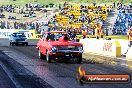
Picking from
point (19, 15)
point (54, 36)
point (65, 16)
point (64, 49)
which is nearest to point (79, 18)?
point (65, 16)

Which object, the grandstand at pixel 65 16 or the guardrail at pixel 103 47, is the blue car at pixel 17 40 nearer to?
the guardrail at pixel 103 47

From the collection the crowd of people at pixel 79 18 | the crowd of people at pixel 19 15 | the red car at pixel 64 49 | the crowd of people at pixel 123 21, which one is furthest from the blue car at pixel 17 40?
the crowd of people at pixel 19 15

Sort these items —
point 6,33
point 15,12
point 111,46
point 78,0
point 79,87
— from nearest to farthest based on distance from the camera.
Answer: point 79,87, point 111,46, point 6,33, point 15,12, point 78,0

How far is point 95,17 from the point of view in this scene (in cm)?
6831

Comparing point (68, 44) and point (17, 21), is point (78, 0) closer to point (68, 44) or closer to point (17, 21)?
point (17, 21)

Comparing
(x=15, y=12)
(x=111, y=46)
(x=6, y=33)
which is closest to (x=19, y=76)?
(x=111, y=46)

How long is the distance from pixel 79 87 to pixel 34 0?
3166 inches

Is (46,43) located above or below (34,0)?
below

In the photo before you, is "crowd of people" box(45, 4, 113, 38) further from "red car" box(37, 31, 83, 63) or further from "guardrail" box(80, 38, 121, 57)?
"red car" box(37, 31, 83, 63)

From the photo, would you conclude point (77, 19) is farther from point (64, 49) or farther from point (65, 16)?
point (64, 49)

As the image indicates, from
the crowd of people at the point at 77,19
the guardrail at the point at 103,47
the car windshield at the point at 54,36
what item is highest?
the crowd of people at the point at 77,19

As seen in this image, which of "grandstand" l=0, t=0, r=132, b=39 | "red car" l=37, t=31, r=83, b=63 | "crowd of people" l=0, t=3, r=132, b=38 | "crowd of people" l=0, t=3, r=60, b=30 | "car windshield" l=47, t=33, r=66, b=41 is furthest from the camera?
"crowd of people" l=0, t=3, r=60, b=30

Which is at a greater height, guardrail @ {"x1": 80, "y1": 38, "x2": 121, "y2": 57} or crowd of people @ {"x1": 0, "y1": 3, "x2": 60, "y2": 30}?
crowd of people @ {"x1": 0, "y1": 3, "x2": 60, "y2": 30}

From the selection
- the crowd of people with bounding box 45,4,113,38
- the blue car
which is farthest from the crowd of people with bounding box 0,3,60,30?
the blue car
